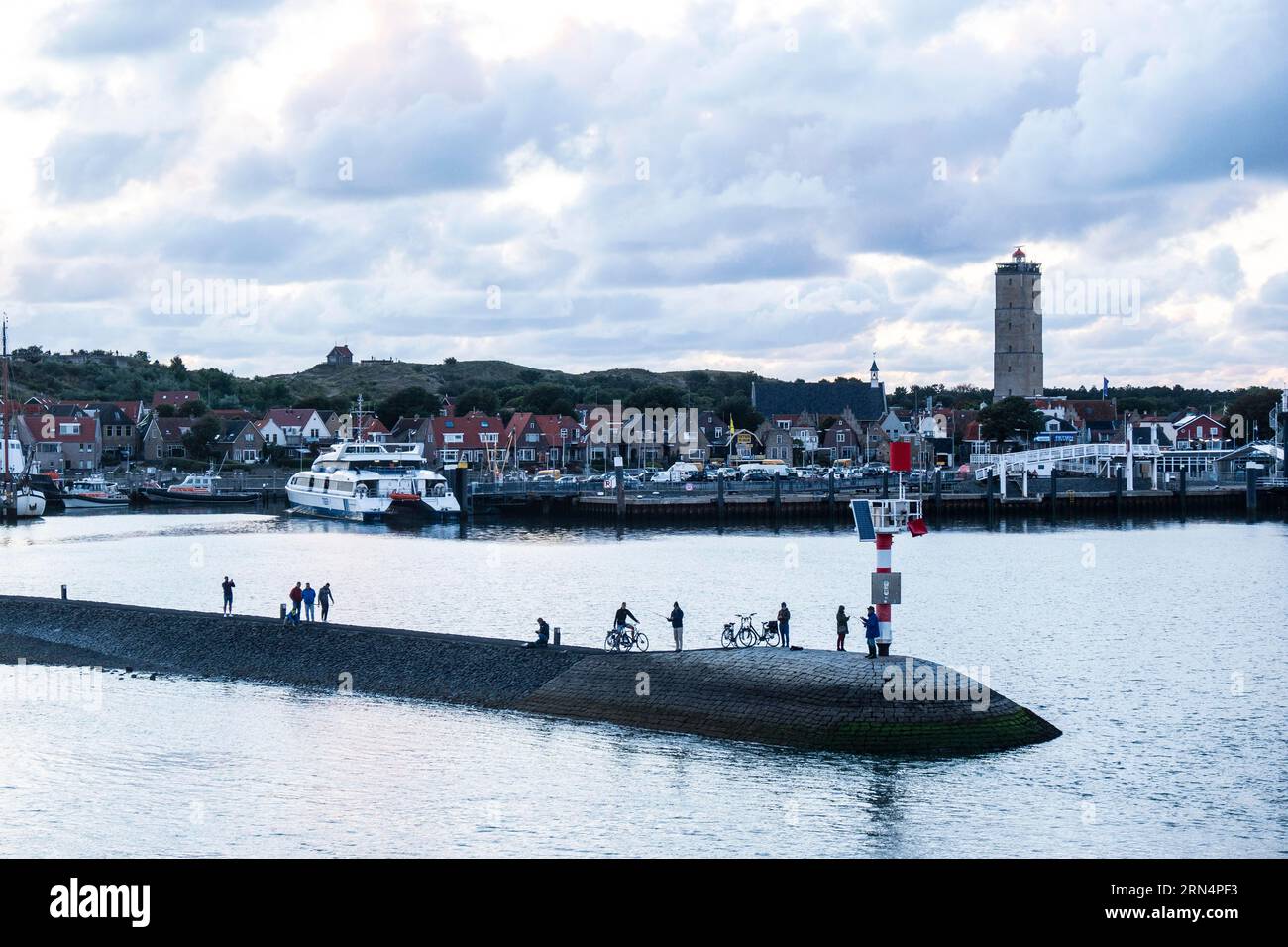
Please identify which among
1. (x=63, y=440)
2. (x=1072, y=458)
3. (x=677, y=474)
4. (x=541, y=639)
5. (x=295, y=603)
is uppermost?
(x=63, y=440)

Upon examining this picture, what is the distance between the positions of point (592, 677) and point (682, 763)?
5.97 metres

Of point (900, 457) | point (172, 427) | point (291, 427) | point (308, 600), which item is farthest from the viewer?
point (291, 427)

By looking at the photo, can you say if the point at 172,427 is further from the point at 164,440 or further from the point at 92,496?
the point at 92,496

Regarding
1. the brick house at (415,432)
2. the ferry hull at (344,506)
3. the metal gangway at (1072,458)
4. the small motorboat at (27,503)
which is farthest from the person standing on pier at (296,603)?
the brick house at (415,432)

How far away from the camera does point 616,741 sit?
117ft

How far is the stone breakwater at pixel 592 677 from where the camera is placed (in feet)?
112

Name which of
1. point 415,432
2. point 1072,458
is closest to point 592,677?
point 1072,458

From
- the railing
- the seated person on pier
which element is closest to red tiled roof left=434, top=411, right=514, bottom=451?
the railing

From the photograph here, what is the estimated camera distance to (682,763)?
3381 cm

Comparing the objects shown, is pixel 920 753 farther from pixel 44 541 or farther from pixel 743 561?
pixel 44 541

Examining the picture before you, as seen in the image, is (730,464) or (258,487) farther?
(730,464)

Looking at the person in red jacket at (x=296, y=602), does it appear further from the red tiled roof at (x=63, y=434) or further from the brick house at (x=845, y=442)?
the brick house at (x=845, y=442)
